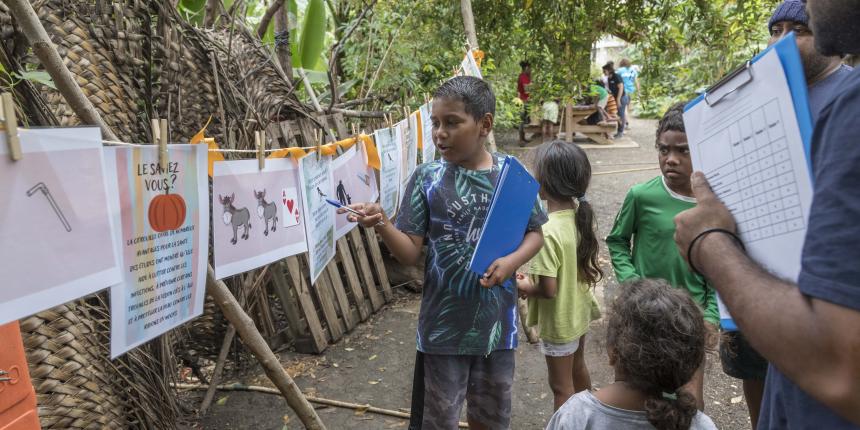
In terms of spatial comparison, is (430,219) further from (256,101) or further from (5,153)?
(256,101)

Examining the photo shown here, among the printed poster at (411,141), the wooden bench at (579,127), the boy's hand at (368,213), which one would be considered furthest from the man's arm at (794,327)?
the wooden bench at (579,127)

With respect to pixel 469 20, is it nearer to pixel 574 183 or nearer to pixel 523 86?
pixel 574 183

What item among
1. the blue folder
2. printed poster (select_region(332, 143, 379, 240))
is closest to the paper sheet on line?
the blue folder

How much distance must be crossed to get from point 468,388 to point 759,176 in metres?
1.77

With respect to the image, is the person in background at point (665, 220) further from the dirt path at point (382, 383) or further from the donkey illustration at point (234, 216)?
the donkey illustration at point (234, 216)

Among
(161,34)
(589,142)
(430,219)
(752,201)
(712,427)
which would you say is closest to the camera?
(752,201)

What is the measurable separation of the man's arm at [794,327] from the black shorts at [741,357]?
1.66 m

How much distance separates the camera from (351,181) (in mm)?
3131

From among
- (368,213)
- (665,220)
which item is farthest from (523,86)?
(368,213)

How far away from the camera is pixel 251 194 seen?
225 centimetres

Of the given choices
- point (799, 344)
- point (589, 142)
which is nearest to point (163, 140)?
point (799, 344)

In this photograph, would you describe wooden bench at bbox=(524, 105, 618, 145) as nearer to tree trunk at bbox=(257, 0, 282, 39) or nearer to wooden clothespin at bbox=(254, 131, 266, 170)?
tree trunk at bbox=(257, 0, 282, 39)

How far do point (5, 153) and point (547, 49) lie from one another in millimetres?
5588

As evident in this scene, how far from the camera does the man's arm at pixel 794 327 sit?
93 centimetres
